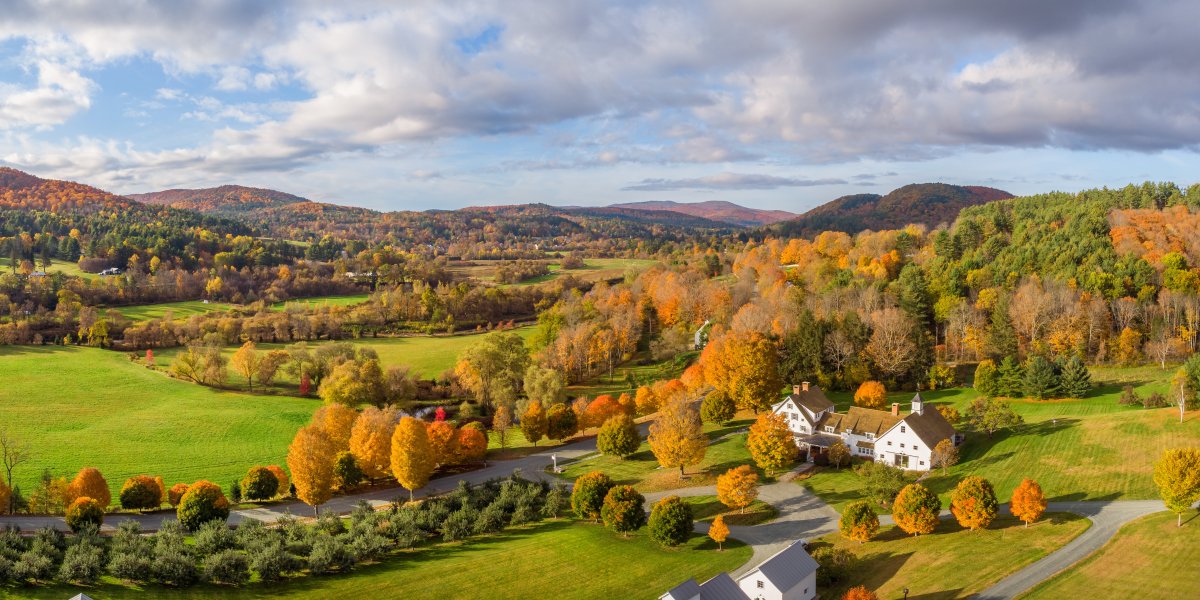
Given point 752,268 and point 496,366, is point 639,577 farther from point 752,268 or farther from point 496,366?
point 752,268

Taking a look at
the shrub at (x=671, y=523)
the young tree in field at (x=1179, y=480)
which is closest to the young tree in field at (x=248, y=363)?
the shrub at (x=671, y=523)

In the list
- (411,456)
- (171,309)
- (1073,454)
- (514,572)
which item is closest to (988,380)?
(1073,454)

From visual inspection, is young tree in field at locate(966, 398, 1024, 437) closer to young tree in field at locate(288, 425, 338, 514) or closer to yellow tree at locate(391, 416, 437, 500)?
yellow tree at locate(391, 416, 437, 500)

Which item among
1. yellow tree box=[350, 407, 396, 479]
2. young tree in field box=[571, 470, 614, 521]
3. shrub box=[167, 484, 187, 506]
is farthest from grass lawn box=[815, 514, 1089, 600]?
shrub box=[167, 484, 187, 506]

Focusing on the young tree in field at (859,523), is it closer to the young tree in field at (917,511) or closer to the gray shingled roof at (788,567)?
the young tree in field at (917,511)

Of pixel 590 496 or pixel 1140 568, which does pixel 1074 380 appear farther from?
pixel 590 496
